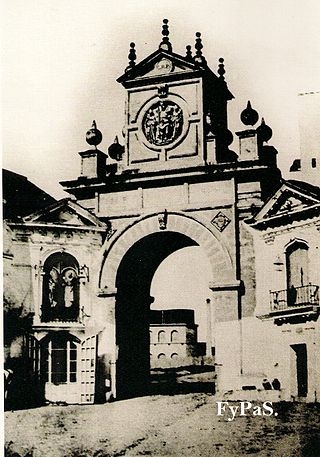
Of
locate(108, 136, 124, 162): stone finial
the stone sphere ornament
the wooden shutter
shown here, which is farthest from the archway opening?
the stone sphere ornament

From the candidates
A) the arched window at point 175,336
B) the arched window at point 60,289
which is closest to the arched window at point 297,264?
the arched window at point 60,289

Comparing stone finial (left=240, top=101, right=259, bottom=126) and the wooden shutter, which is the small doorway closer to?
the wooden shutter

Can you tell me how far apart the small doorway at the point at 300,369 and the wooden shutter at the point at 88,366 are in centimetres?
277

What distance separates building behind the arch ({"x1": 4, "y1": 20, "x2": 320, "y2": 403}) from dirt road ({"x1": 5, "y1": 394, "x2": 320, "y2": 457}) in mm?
570

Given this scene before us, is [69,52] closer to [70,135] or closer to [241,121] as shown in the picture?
[70,135]

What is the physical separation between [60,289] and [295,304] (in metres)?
3.29

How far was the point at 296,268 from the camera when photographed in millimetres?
10023

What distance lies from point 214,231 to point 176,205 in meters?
0.64

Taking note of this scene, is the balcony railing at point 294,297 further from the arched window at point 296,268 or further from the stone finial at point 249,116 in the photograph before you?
the stone finial at point 249,116

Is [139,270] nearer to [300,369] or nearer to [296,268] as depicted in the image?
[296,268]

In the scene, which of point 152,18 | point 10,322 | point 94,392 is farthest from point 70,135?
point 94,392

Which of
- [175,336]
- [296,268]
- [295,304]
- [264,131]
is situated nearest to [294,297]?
[295,304]

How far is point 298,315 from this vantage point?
973cm

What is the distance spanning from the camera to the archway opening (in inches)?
432
